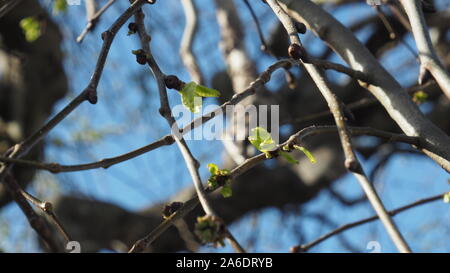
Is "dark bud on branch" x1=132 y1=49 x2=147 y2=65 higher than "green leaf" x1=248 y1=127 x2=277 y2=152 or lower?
higher


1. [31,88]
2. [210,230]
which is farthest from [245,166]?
[31,88]

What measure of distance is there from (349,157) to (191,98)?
0.31 meters

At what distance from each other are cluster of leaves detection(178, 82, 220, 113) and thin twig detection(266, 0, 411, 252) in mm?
174

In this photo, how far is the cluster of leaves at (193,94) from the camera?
43.9 inches

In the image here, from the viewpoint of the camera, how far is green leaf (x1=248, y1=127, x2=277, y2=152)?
1.08m

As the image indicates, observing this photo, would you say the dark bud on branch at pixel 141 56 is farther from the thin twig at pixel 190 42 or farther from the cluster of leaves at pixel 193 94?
the thin twig at pixel 190 42

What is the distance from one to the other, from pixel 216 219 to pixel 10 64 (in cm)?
297

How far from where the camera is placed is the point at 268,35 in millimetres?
3605

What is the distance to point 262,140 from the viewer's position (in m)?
Result: 1.10

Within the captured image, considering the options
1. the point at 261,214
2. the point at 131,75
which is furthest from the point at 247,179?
the point at 131,75

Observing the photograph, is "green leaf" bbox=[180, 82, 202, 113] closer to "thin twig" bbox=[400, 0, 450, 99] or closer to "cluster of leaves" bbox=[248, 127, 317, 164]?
"cluster of leaves" bbox=[248, 127, 317, 164]

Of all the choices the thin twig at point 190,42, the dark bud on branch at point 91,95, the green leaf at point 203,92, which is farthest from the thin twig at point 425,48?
Result: the thin twig at point 190,42

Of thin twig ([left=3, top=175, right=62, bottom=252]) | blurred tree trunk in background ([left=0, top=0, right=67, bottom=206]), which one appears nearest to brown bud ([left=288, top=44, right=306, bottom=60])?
thin twig ([left=3, top=175, right=62, bottom=252])
